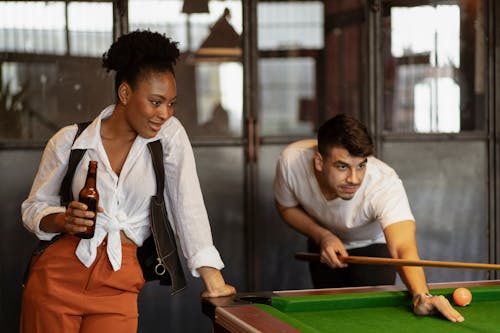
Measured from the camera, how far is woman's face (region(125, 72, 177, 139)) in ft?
8.70

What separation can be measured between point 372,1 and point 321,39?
0.35 m

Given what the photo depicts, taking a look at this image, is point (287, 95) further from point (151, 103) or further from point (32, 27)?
point (151, 103)

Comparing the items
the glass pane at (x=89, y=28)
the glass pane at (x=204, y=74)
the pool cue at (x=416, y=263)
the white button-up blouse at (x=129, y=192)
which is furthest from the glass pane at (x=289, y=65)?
the white button-up blouse at (x=129, y=192)

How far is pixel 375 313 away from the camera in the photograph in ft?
8.38

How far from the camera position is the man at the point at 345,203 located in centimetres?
319

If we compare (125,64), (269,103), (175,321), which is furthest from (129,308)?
(269,103)

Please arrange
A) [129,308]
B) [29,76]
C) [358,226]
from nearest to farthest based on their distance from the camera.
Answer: [129,308], [358,226], [29,76]

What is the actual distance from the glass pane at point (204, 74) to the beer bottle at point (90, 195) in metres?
2.00

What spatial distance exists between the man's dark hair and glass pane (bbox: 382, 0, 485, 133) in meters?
1.57

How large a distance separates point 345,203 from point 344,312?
0.92 m

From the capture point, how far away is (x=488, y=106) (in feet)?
16.0

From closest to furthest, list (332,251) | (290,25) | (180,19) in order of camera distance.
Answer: (332,251) < (180,19) < (290,25)

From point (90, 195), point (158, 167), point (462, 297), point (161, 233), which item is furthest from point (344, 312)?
point (90, 195)

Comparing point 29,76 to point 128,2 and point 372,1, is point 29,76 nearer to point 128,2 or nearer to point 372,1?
point 128,2
